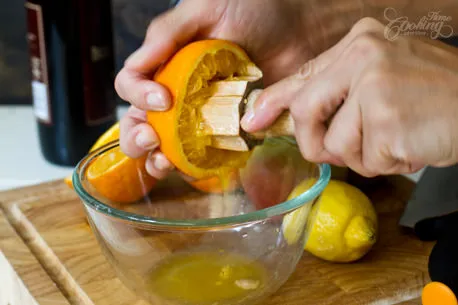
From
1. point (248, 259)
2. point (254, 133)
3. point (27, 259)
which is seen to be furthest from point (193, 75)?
point (27, 259)

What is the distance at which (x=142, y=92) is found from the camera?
71 cm

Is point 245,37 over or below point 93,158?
over

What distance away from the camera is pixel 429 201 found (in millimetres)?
867

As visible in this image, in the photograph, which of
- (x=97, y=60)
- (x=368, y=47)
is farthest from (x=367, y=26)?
(x=97, y=60)

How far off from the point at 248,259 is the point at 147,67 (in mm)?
252

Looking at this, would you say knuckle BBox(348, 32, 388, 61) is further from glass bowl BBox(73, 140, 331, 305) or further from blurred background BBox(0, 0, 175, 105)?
blurred background BBox(0, 0, 175, 105)

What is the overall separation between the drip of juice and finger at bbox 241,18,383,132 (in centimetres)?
16

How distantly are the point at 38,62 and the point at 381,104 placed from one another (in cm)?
74

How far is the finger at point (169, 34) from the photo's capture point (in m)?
0.75

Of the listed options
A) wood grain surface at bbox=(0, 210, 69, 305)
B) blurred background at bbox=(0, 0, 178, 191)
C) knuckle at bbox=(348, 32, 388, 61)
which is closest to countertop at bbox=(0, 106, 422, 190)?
blurred background at bbox=(0, 0, 178, 191)

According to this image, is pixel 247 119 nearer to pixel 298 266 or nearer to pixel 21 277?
pixel 298 266

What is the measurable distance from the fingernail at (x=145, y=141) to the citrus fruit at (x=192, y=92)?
16mm

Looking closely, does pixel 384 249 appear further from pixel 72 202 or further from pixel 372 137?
pixel 72 202

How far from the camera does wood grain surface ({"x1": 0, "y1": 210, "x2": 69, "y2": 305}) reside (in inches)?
28.4
